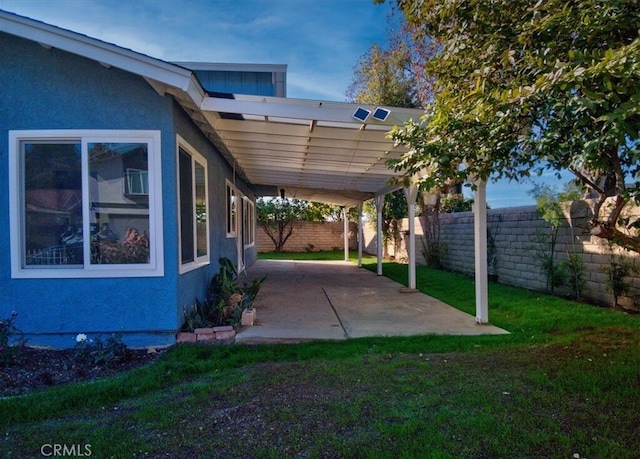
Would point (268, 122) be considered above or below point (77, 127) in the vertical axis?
above

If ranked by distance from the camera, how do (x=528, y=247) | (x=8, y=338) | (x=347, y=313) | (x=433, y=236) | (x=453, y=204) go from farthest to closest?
(x=453, y=204), (x=433, y=236), (x=528, y=247), (x=347, y=313), (x=8, y=338)

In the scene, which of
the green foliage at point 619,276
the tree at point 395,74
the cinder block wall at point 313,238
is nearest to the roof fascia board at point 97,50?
the green foliage at point 619,276

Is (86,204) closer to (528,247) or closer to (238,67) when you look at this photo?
(238,67)

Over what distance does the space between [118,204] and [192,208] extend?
1.24 metres

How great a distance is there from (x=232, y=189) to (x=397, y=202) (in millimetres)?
8872

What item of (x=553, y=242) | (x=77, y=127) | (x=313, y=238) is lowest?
(x=313, y=238)

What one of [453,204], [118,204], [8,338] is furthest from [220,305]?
[453,204]

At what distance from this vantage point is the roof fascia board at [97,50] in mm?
4590

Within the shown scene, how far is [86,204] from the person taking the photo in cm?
497

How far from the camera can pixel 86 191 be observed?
4.96 metres

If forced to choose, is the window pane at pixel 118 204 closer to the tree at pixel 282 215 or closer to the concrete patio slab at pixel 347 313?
the concrete patio slab at pixel 347 313

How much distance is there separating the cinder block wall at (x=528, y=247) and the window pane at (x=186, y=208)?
633 centimetres

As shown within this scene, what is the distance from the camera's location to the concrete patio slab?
5777 mm

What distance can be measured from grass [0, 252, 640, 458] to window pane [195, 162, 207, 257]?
2.21 metres
